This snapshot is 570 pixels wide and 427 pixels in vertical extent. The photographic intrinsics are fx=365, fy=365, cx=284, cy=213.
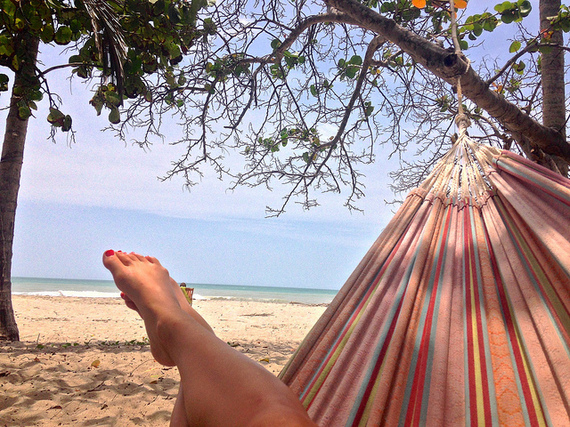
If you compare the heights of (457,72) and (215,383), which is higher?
(457,72)

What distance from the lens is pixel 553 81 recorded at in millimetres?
2350

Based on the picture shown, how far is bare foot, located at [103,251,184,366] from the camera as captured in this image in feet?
2.76

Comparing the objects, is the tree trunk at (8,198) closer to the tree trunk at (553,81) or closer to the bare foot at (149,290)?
the bare foot at (149,290)

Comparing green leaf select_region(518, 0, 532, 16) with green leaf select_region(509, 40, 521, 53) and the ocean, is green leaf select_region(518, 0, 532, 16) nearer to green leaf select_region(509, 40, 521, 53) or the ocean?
green leaf select_region(509, 40, 521, 53)

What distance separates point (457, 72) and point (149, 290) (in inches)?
63.1

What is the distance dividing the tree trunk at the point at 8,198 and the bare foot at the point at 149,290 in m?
2.18

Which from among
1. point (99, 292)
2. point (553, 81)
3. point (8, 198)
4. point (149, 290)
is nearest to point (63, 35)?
point (149, 290)

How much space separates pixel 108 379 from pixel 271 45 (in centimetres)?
241

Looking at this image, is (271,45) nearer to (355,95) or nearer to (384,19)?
(355,95)

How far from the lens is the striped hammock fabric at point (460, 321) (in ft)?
2.24

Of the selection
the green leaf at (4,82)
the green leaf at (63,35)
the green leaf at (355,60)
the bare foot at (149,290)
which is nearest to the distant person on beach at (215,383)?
the bare foot at (149,290)

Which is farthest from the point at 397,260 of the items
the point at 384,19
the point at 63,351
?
the point at 63,351

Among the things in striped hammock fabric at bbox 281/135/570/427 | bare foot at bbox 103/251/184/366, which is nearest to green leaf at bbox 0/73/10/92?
bare foot at bbox 103/251/184/366

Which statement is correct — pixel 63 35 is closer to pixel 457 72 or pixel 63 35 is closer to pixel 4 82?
pixel 4 82
